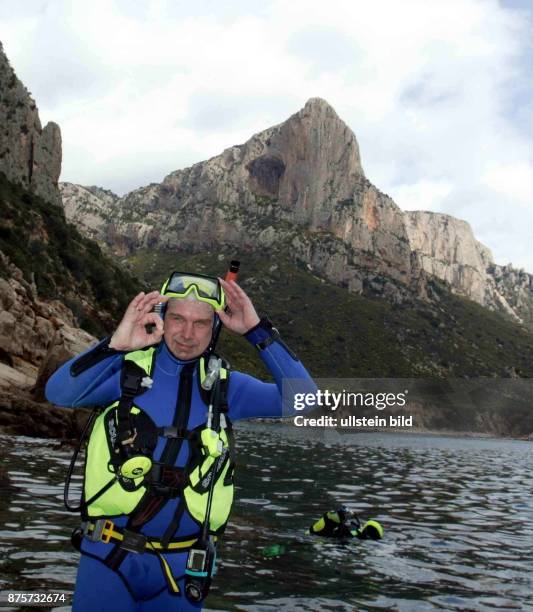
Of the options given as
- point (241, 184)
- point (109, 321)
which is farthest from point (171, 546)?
point (241, 184)

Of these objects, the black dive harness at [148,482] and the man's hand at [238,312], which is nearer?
the black dive harness at [148,482]

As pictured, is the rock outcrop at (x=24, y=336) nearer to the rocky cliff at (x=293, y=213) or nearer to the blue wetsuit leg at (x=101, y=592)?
the blue wetsuit leg at (x=101, y=592)

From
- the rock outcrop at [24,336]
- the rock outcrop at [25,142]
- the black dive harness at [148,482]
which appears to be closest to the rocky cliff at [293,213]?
the rock outcrop at [25,142]

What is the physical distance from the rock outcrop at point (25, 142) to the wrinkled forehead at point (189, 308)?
57.2 meters

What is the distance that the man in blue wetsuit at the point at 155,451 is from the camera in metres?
4.17

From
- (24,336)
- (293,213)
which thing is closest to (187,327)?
(24,336)

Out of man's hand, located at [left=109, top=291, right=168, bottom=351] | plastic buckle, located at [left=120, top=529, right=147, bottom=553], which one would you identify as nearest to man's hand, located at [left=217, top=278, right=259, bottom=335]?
man's hand, located at [left=109, top=291, right=168, bottom=351]

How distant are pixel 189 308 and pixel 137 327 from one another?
42 cm

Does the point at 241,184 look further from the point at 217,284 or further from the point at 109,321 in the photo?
the point at 217,284

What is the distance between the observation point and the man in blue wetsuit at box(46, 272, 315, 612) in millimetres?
4172

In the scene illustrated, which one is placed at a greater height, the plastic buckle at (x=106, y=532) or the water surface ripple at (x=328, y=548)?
the plastic buckle at (x=106, y=532)

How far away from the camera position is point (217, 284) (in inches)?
199

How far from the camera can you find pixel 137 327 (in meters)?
4.54

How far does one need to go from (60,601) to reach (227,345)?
90.7 metres
